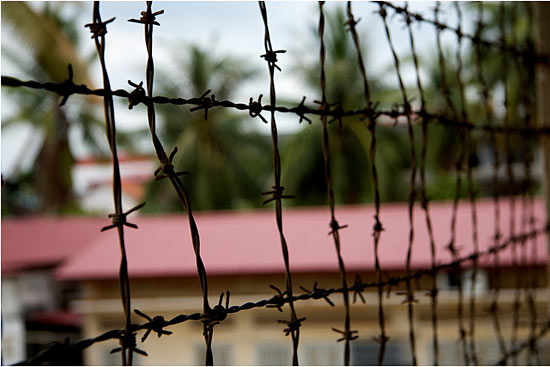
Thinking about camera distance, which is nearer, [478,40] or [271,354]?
[478,40]

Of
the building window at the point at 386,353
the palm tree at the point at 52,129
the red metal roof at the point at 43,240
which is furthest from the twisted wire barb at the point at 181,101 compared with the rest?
the palm tree at the point at 52,129

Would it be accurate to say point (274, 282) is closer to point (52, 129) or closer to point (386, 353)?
point (386, 353)

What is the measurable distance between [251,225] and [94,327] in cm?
266

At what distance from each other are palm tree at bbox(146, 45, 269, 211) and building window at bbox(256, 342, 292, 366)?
558 inches

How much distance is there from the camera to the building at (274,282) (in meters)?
8.71

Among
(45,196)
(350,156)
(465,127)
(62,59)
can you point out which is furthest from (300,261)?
(45,196)

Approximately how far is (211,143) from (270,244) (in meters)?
15.2

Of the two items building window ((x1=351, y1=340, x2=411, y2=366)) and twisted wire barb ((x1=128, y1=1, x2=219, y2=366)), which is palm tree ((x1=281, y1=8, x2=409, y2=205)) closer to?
building window ((x1=351, y1=340, x2=411, y2=366))

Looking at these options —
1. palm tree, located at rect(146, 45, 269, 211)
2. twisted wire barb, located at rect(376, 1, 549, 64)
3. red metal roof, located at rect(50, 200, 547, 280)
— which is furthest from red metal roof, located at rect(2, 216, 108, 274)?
twisted wire barb, located at rect(376, 1, 549, 64)

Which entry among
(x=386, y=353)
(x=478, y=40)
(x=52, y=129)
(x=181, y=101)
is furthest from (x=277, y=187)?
(x=52, y=129)

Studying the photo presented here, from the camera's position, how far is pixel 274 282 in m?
9.79

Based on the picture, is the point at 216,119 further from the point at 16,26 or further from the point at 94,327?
the point at 94,327

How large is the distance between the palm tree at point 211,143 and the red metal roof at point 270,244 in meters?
13.1

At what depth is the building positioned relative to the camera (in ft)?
28.6
